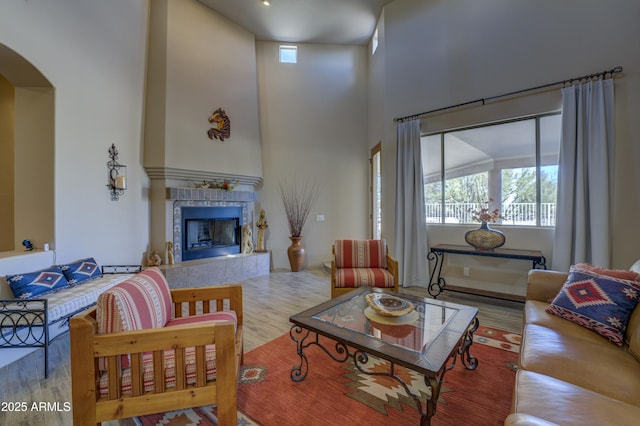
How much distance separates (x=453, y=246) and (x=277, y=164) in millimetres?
3506

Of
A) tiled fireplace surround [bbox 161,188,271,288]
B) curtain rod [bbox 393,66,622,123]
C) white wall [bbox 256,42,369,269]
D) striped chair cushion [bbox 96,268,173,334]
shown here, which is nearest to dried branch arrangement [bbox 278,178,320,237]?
white wall [bbox 256,42,369,269]

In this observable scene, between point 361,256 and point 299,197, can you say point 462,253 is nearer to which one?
point 361,256

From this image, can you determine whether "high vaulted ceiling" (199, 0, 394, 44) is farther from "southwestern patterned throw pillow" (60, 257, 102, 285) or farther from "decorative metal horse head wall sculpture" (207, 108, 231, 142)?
"southwestern patterned throw pillow" (60, 257, 102, 285)

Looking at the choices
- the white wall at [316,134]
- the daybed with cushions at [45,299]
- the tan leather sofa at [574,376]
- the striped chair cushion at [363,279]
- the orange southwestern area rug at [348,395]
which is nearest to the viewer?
the tan leather sofa at [574,376]

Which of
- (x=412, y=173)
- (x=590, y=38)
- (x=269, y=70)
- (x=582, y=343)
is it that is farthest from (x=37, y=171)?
(x=590, y=38)

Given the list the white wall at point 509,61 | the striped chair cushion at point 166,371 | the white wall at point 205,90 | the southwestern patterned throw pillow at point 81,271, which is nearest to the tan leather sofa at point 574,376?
the striped chair cushion at point 166,371

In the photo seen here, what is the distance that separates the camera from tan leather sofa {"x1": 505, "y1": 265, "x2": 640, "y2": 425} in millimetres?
1026

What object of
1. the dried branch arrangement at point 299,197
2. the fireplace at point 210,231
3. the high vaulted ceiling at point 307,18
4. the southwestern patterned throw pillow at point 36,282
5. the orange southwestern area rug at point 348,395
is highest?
the high vaulted ceiling at point 307,18

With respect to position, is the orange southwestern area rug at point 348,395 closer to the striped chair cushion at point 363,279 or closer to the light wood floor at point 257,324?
the light wood floor at point 257,324

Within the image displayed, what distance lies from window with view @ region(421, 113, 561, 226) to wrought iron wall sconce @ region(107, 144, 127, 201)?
13.9 feet

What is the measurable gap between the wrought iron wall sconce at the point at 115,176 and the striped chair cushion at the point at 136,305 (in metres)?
2.21

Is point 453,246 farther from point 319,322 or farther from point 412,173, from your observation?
point 319,322

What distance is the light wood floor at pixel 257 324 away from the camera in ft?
5.79

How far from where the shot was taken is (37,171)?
2881 mm
